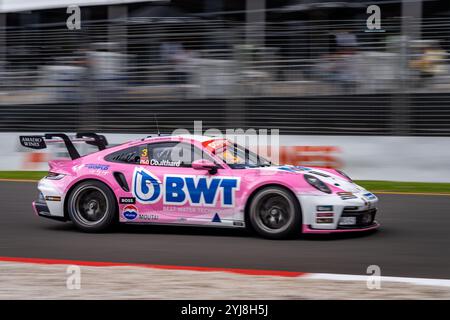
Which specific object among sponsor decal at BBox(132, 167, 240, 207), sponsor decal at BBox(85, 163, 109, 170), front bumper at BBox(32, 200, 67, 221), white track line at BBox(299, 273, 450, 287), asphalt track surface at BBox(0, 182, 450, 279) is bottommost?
asphalt track surface at BBox(0, 182, 450, 279)

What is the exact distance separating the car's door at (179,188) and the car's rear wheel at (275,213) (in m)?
0.29

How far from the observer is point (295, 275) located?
6.86 metres

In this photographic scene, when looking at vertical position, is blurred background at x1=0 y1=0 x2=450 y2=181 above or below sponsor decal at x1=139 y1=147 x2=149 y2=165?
above

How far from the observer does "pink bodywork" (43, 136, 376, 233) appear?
8859 mm

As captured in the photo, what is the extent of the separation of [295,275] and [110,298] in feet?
5.68

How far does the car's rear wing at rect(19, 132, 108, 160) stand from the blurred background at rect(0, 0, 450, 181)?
235 inches

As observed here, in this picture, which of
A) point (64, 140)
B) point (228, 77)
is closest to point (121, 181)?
point (64, 140)

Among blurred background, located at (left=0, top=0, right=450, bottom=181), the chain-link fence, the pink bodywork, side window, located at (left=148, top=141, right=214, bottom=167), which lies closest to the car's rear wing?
the pink bodywork

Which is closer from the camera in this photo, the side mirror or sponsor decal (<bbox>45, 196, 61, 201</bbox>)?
the side mirror

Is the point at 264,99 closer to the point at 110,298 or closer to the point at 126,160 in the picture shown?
the point at 126,160

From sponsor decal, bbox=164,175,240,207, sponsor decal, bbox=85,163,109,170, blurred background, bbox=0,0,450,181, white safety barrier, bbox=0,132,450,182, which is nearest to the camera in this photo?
sponsor decal, bbox=164,175,240,207

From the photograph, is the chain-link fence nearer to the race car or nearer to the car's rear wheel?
the race car

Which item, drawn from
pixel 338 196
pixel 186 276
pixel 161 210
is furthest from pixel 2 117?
pixel 186 276

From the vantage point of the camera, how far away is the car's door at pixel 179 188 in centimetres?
903
